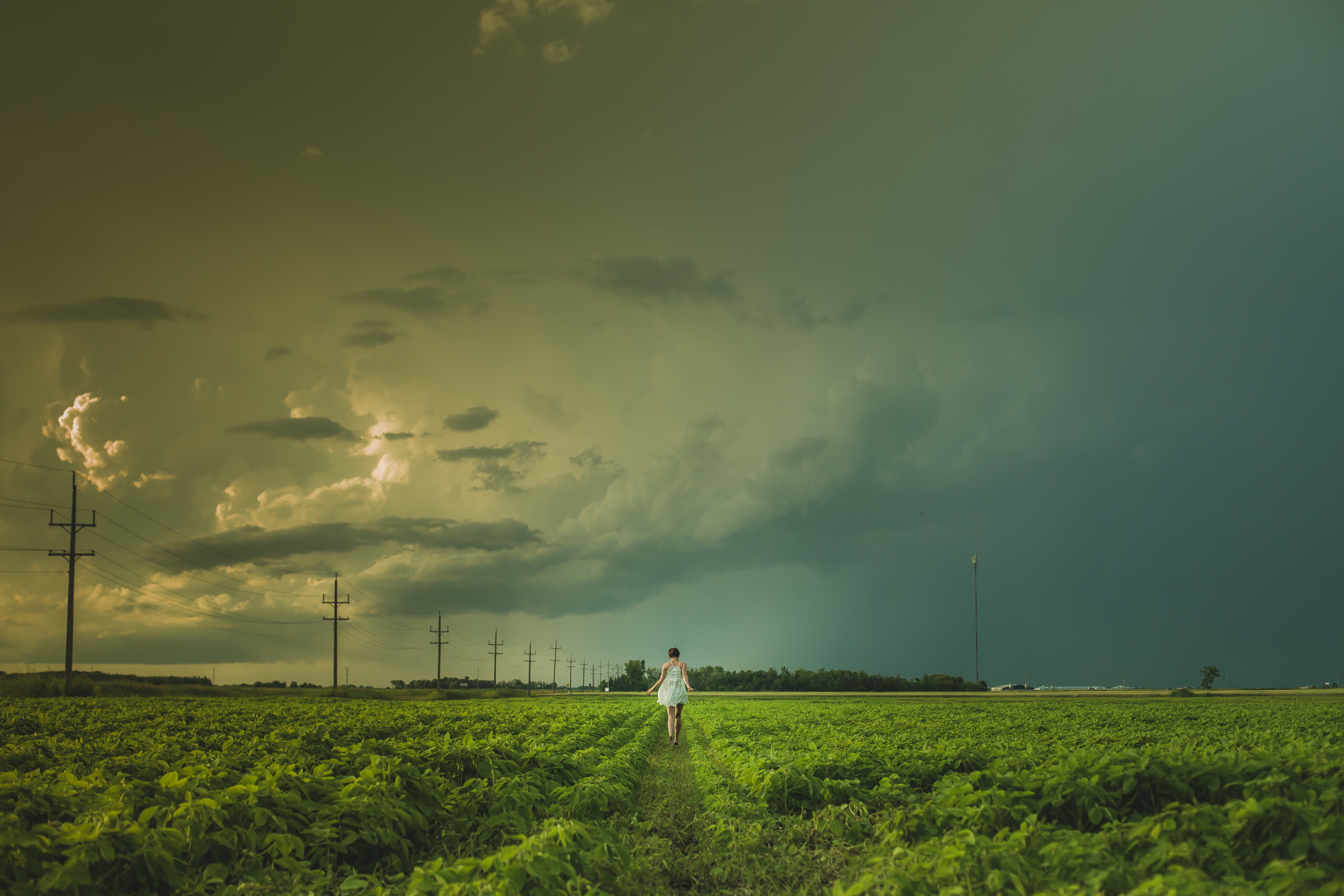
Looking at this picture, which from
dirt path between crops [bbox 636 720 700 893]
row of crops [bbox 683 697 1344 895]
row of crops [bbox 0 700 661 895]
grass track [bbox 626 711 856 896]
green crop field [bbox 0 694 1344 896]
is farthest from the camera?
dirt path between crops [bbox 636 720 700 893]

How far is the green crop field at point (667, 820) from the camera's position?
5949 mm

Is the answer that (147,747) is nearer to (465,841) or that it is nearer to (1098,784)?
(465,841)

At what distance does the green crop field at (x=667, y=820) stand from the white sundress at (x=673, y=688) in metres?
5.52

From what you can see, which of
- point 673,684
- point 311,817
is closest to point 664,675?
point 673,684

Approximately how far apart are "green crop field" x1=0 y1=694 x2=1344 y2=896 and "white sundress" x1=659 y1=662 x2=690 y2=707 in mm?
5522

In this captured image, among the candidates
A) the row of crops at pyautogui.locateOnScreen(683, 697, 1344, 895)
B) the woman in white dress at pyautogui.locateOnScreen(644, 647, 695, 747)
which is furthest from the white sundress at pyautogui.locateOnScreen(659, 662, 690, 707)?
the row of crops at pyautogui.locateOnScreen(683, 697, 1344, 895)

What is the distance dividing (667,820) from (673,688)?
36.9 feet

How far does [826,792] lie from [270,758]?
926 centimetres

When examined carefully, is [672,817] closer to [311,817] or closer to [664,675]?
[311,817]

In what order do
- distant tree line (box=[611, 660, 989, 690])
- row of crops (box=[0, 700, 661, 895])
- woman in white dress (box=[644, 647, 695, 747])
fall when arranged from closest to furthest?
row of crops (box=[0, 700, 661, 895]), woman in white dress (box=[644, 647, 695, 747]), distant tree line (box=[611, 660, 989, 690])

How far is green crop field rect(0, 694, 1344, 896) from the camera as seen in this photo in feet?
19.5

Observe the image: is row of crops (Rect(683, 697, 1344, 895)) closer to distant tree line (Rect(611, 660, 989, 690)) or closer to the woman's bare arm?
the woman's bare arm

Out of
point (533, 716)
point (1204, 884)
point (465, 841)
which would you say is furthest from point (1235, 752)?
point (533, 716)

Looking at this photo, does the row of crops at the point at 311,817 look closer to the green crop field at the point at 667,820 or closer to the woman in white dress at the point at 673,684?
the green crop field at the point at 667,820
